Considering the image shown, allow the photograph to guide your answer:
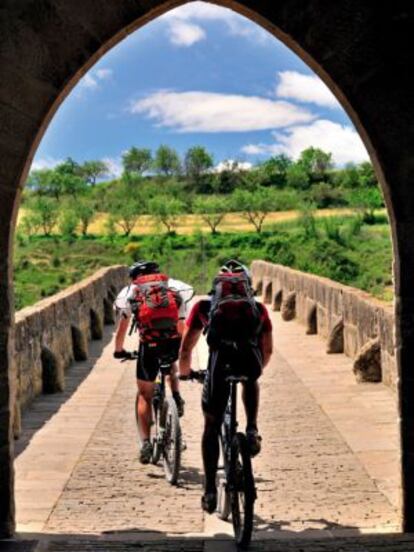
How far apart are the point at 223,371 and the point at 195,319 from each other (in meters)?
0.43

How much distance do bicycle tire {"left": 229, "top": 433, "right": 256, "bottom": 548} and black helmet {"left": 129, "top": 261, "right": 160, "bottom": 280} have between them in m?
2.06

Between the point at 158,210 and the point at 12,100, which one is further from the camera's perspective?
the point at 158,210

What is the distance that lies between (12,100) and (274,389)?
6654 millimetres

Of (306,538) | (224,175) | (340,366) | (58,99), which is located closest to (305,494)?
(306,538)

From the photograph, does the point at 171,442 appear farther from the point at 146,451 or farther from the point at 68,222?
the point at 68,222

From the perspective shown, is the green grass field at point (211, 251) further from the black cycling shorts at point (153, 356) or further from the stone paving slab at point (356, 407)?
the black cycling shorts at point (153, 356)

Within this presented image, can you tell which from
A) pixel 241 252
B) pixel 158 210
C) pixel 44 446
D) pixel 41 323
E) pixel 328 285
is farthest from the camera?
pixel 158 210

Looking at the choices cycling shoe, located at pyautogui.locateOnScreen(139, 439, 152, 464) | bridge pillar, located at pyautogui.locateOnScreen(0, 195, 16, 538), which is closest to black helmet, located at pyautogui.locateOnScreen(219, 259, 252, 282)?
bridge pillar, located at pyautogui.locateOnScreen(0, 195, 16, 538)

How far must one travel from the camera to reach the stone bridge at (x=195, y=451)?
6023mm

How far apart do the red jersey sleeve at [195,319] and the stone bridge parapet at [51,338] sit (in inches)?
136

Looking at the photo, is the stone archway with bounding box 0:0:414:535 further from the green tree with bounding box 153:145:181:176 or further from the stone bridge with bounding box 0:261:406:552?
the green tree with bounding box 153:145:181:176

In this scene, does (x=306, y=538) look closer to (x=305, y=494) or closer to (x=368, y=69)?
(x=305, y=494)

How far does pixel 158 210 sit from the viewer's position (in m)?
90.5

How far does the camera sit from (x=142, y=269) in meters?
7.32
